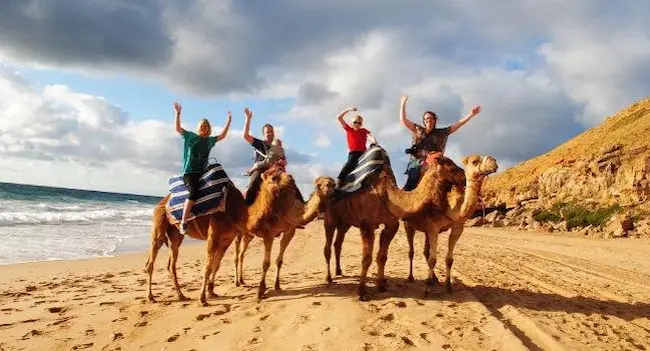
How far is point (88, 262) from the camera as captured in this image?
1480 centimetres

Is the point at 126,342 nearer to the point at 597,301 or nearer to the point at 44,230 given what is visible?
the point at 597,301

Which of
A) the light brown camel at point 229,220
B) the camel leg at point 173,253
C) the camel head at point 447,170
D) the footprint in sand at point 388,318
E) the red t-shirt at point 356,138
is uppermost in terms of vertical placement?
the red t-shirt at point 356,138

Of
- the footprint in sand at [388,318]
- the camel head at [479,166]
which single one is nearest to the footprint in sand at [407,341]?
the footprint in sand at [388,318]

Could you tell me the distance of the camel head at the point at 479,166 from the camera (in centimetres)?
724

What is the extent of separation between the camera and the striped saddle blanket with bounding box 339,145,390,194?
846 centimetres

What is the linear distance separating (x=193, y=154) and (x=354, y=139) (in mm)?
2899

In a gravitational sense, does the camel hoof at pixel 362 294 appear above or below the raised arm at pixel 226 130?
below

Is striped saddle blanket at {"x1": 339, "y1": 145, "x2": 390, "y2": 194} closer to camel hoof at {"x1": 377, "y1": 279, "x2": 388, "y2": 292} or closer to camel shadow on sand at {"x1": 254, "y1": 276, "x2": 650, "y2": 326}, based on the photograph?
camel hoof at {"x1": 377, "y1": 279, "x2": 388, "y2": 292}

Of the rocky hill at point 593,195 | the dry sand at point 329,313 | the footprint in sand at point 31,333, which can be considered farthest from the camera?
the rocky hill at point 593,195

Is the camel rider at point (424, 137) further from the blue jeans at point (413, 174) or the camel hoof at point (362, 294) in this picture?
the camel hoof at point (362, 294)

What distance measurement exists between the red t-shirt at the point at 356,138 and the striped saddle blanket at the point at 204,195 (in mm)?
2336

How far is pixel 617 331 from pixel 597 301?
223 centimetres

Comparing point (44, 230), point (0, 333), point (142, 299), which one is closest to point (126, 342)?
point (0, 333)

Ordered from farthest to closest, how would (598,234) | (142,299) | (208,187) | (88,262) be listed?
1. (598,234)
2. (88,262)
3. (142,299)
4. (208,187)
